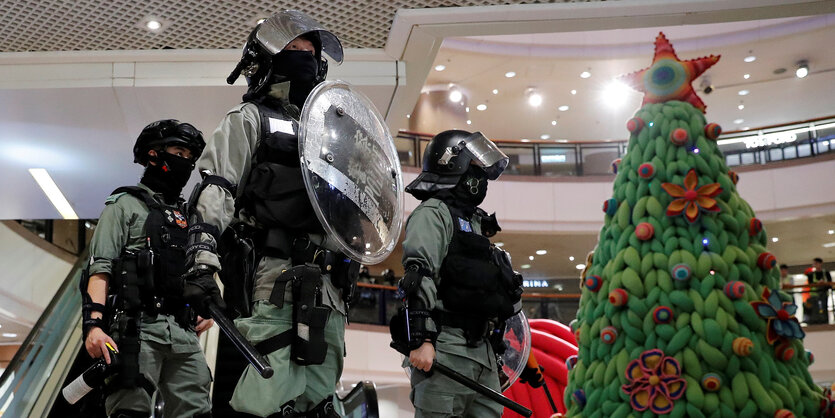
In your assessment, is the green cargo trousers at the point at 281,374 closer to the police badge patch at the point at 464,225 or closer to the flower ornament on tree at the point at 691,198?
the police badge patch at the point at 464,225

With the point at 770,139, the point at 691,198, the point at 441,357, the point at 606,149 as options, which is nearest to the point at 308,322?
the point at 441,357

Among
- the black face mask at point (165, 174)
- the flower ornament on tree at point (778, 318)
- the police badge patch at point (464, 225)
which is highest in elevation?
the black face mask at point (165, 174)

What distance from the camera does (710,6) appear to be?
4.95 meters

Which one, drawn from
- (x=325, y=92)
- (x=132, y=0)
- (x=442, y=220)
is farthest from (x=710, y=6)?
(x=132, y=0)

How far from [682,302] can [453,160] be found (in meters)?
1.20

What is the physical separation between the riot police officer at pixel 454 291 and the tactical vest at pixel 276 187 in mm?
853

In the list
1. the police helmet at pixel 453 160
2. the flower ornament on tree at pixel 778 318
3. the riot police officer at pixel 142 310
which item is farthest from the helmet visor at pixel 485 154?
the riot police officer at pixel 142 310

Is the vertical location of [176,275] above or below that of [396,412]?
above

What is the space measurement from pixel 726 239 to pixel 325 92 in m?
1.75

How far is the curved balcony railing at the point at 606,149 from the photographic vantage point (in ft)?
50.3

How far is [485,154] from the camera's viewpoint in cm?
395

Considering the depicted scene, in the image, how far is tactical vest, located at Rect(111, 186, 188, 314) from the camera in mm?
3717

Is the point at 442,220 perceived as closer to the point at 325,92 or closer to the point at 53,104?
the point at 325,92

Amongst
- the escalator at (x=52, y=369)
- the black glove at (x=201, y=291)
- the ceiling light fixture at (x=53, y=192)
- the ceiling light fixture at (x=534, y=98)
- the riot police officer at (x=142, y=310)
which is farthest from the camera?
the ceiling light fixture at (x=534, y=98)
